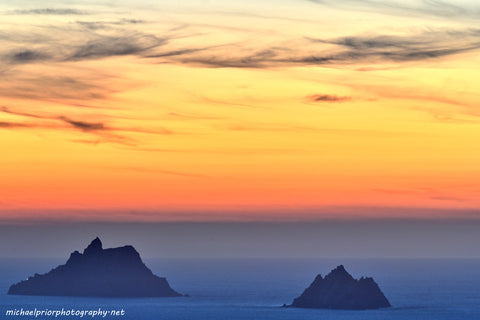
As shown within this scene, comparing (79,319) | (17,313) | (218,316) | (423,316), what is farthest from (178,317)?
(423,316)

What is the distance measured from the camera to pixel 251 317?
7682 inches

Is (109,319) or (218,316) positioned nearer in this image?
(109,319)

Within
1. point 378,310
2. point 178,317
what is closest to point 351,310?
point 378,310

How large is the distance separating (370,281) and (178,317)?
43579 mm

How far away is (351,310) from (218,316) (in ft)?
98.3

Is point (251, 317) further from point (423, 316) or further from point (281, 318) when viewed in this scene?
point (423, 316)

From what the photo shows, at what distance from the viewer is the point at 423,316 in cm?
19912

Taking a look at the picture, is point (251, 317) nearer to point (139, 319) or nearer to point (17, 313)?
point (139, 319)

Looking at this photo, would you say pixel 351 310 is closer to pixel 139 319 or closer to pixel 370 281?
pixel 370 281

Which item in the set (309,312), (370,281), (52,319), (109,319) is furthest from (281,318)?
(52,319)

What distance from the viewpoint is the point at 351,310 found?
197 metres

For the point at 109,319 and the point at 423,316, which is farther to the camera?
the point at 423,316

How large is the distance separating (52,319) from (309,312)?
5630 centimetres

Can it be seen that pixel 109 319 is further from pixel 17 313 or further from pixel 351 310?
pixel 351 310
